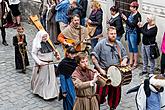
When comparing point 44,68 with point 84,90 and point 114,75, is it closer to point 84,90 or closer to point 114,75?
point 114,75

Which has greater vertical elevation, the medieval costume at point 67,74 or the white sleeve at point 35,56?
the white sleeve at point 35,56

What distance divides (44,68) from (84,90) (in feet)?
7.77

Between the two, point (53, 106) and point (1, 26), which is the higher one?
point (1, 26)

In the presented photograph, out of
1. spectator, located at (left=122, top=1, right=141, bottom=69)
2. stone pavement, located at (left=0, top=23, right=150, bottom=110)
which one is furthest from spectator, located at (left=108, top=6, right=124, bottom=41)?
stone pavement, located at (left=0, top=23, right=150, bottom=110)

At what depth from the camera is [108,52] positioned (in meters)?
8.96

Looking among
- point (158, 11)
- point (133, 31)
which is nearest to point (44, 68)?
point (133, 31)

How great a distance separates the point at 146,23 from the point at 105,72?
3103mm

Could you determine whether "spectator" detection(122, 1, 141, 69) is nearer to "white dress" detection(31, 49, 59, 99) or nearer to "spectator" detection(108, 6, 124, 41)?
"spectator" detection(108, 6, 124, 41)

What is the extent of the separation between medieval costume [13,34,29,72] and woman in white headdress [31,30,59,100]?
168cm

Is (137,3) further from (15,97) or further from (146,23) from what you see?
(15,97)

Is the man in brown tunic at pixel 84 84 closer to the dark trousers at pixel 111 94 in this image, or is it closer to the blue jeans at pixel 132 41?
the dark trousers at pixel 111 94

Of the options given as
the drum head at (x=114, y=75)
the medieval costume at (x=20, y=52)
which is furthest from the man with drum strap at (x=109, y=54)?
the medieval costume at (x=20, y=52)

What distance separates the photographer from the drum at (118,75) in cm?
843

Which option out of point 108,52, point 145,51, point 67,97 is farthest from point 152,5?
point 67,97
